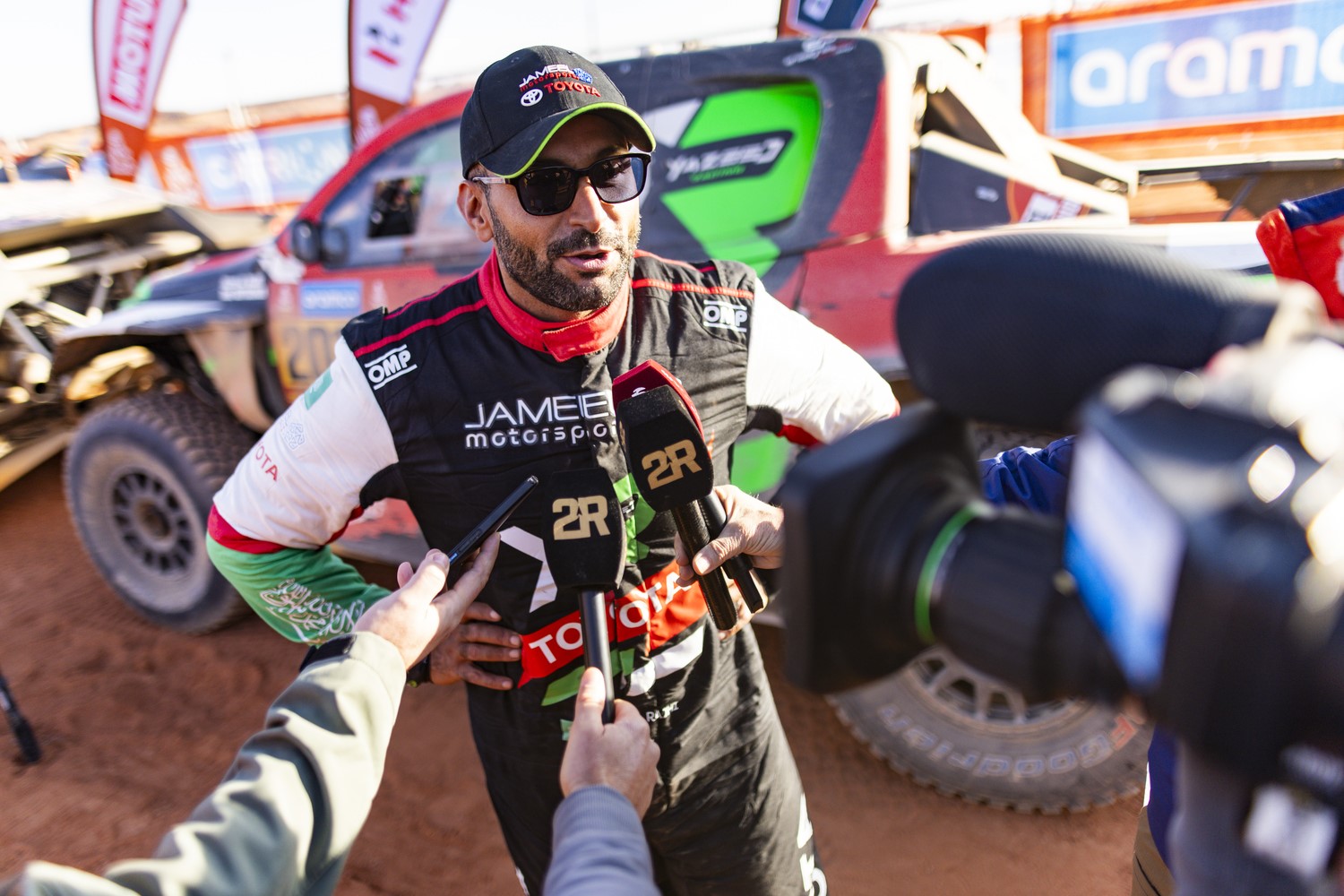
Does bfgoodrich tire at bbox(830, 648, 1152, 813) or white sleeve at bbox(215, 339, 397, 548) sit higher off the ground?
white sleeve at bbox(215, 339, 397, 548)

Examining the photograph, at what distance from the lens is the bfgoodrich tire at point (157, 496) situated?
152 inches

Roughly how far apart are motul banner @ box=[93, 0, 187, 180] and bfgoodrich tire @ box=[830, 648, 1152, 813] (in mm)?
13591

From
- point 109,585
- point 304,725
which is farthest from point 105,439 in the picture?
point 304,725

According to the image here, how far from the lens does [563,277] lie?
5.41ft

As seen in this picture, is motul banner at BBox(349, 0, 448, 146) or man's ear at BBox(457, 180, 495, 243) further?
motul banner at BBox(349, 0, 448, 146)

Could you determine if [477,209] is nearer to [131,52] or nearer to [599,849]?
[599,849]

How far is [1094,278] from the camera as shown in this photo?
69 centimetres

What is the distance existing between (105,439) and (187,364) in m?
0.50

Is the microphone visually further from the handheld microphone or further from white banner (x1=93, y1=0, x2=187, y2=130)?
white banner (x1=93, y1=0, x2=187, y2=130)

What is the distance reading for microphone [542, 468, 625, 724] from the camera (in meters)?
1.47

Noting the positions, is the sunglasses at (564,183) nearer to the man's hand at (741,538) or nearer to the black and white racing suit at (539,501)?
the black and white racing suit at (539,501)

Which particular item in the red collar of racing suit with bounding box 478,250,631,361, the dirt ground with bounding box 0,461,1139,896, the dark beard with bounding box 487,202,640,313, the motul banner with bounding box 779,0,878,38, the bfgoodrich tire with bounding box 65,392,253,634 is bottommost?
the dirt ground with bounding box 0,461,1139,896

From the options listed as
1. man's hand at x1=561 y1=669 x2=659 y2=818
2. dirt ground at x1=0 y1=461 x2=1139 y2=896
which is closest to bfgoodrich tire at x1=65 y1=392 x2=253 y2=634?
dirt ground at x1=0 y1=461 x2=1139 y2=896

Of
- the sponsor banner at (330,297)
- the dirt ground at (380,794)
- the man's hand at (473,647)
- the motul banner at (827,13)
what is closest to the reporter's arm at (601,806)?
the man's hand at (473,647)
